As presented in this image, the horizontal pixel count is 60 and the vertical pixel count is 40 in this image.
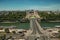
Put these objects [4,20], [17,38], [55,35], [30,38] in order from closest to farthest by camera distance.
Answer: [30,38] < [17,38] < [55,35] < [4,20]

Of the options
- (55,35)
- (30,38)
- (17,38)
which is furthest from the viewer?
(55,35)

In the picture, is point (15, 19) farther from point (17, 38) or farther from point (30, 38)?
point (30, 38)

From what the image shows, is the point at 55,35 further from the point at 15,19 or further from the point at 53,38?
the point at 15,19

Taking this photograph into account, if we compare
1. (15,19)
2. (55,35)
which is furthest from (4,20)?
(55,35)

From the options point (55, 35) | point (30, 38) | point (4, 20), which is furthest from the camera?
point (4, 20)

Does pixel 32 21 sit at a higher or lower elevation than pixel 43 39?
higher

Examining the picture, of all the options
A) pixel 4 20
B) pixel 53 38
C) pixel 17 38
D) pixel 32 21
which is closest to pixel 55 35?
pixel 53 38

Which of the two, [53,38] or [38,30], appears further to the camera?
[53,38]

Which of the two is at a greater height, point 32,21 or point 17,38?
point 32,21

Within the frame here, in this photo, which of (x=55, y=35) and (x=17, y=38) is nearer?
(x=17, y=38)
